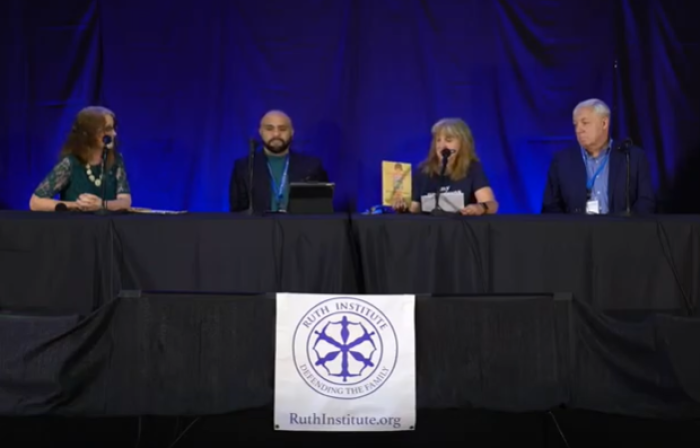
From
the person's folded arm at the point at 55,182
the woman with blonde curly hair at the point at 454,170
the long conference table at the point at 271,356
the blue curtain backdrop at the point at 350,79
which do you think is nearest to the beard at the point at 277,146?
the blue curtain backdrop at the point at 350,79

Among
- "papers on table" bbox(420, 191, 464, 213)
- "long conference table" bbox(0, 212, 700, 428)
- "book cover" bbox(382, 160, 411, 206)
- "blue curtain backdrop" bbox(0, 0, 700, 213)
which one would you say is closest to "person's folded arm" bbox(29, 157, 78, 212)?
"blue curtain backdrop" bbox(0, 0, 700, 213)

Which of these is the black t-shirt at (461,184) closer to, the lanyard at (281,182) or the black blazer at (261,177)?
the black blazer at (261,177)

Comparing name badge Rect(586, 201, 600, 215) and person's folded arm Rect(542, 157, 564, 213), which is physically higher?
person's folded arm Rect(542, 157, 564, 213)

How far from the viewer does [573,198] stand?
155 inches

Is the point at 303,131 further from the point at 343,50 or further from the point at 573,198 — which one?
the point at 573,198

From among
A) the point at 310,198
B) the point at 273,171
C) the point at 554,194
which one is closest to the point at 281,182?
the point at 273,171

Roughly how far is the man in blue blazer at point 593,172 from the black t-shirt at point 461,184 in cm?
40

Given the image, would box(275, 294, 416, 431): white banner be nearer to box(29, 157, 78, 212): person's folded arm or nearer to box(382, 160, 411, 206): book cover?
box(382, 160, 411, 206): book cover

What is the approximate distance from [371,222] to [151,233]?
0.79m

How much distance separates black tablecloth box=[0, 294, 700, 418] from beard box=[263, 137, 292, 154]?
2.12 m

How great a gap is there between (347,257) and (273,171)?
1.84 m

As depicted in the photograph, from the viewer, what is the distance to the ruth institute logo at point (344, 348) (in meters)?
2.34

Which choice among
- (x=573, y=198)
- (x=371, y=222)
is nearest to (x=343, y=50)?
(x=573, y=198)

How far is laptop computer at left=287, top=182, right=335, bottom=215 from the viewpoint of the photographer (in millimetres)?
3004
